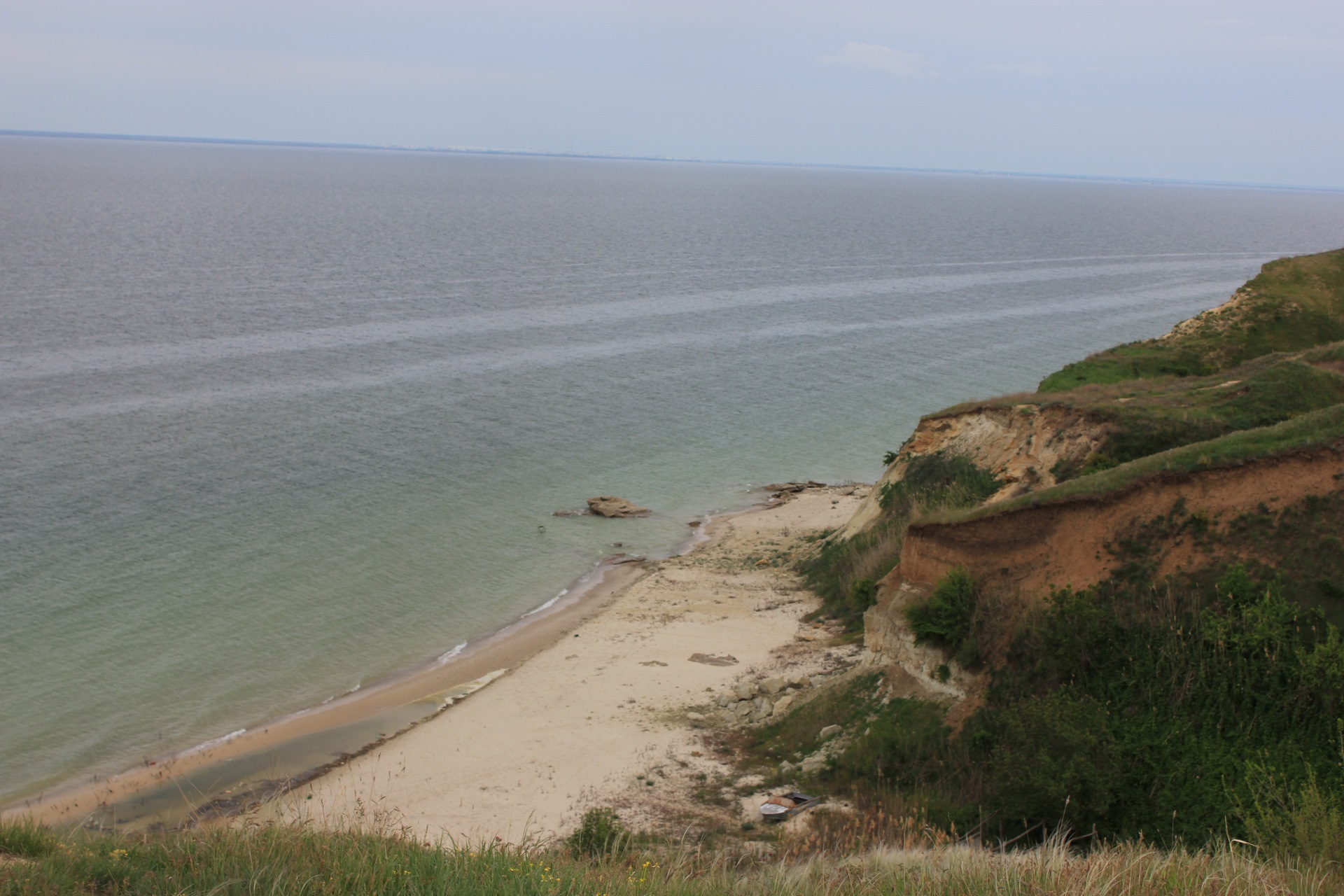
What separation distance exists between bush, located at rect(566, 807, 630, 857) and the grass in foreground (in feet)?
12.0

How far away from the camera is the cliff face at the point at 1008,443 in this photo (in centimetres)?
2248

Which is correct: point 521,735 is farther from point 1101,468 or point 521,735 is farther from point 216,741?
point 1101,468

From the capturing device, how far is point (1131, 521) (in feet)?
53.2

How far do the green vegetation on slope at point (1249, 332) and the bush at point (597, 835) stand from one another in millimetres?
20185

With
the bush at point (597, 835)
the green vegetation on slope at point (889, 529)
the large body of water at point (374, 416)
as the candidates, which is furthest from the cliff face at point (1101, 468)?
the large body of water at point (374, 416)

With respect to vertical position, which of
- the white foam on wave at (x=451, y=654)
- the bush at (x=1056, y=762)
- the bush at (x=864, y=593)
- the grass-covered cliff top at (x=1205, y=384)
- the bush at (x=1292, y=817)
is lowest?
the white foam on wave at (x=451, y=654)

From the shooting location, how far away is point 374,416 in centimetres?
4722

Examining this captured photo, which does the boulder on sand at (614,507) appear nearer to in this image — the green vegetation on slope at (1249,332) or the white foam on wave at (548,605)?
the white foam on wave at (548,605)

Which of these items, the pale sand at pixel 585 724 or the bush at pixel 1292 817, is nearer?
the bush at pixel 1292 817

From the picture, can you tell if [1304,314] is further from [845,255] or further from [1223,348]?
[845,255]

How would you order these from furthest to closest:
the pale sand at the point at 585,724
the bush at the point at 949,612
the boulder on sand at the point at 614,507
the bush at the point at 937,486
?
the boulder on sand at the point at 614,507, the bush at the point at 937,486, the pale sand at the point at 585,724, the bush at the point at 949,612

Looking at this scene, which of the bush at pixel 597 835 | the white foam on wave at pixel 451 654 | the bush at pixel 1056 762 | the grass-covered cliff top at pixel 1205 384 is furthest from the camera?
the white foam on wave at pixel 451 654

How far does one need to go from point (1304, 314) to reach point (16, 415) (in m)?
53.1

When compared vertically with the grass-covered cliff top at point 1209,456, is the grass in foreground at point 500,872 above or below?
below
